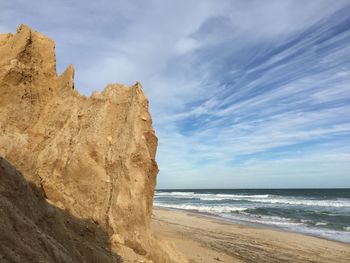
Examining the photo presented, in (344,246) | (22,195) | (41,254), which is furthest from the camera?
(344,246)

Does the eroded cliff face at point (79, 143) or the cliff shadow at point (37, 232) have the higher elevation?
the eroded cliff face at point (79, 143)

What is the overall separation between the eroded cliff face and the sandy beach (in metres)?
5.62

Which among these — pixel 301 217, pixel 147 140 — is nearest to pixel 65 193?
pixel 147 140

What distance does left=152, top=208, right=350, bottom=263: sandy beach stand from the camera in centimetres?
1586

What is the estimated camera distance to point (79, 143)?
30.7 feet

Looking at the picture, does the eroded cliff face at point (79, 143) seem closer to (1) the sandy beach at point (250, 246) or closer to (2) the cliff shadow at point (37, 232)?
(2) the cliff shadow at point (37, 232)

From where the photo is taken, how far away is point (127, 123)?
9969 millimetres

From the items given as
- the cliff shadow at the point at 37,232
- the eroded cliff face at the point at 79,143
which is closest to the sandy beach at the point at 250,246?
the eroded cliff face at the point at 79,143

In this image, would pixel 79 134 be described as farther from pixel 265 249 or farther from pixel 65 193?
pixel 265 249

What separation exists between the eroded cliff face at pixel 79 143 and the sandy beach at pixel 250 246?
221 inches

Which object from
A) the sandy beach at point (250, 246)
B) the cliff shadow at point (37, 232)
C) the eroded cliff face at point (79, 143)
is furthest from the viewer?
the sandy beach at point (250, 246)

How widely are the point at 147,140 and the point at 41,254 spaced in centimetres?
532

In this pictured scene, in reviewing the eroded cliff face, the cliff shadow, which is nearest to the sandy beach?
the eroded cliff face

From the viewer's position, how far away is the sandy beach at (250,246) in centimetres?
1586
